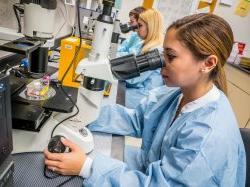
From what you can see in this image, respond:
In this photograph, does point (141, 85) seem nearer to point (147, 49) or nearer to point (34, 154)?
point (147, 49)

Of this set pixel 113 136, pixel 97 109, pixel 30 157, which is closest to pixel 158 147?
pixel 113 136

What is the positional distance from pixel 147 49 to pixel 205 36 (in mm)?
1188

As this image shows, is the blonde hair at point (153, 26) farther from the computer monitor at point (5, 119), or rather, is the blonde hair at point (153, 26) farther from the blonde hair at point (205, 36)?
the computer monitor at point (5, 119)

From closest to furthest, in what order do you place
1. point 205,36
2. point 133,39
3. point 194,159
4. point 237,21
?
point 194,159 → point 205,36 → point 133,39 → point 237,21

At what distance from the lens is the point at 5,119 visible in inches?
18.7

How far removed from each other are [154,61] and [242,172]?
1.58 feet

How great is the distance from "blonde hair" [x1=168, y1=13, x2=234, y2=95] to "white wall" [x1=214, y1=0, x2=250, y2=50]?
259 centimetres

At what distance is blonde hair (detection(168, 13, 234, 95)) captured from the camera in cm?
74

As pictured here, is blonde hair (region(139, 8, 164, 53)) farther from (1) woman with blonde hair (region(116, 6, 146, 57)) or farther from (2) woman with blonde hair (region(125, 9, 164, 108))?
(1) woman with blonde hair (region(116, 6, 146, 57))

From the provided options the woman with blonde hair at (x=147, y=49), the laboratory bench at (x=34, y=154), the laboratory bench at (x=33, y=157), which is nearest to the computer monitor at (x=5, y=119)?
the laboratory bench at (x=34, y=154)

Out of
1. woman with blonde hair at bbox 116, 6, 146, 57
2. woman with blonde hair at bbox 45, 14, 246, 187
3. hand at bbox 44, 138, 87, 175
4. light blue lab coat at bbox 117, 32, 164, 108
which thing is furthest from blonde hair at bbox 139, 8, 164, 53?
hand at bbox 44, 138, 87, 175

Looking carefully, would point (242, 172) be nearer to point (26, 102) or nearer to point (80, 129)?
point (80, 129)

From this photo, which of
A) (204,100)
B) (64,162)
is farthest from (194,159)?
(64,162)

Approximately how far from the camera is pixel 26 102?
0.74 meters
